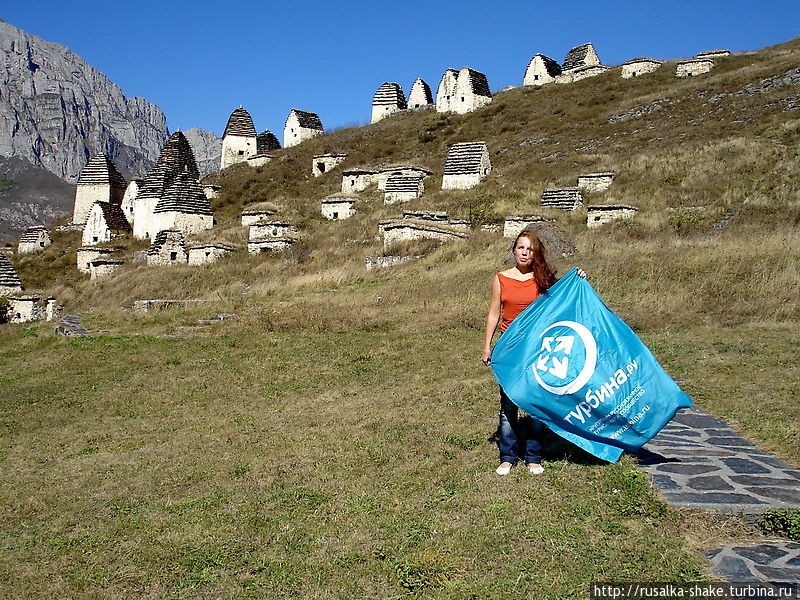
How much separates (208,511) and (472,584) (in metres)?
2.47

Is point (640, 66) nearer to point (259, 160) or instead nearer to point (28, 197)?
point (259, 160)

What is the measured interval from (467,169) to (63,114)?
137 meters

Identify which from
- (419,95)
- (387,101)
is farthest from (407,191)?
(419,95)

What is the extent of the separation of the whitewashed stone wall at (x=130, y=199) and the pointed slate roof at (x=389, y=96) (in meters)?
29.8

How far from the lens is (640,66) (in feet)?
160

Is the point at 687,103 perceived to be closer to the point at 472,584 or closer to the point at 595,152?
the point at 595,152

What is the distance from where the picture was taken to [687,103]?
34.5 m

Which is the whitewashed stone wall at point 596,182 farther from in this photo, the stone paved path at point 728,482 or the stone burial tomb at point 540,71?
the stone burial tomb at point 540,71

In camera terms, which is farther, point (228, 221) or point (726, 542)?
point (228, 221)

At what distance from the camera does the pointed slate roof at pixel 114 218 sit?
36.7m

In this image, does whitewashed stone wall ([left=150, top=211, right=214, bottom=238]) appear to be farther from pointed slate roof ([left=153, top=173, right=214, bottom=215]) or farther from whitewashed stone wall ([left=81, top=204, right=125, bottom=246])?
whitewashed stone wall ([left=81, top=204, right=125, bottom=246])

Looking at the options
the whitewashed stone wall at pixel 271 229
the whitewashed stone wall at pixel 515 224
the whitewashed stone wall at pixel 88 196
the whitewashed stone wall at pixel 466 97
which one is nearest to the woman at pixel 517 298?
the whitewashed stone wall at pixel 515 224

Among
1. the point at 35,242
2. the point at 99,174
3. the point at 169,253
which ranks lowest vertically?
the point at 169,253

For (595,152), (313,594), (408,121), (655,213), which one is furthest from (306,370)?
(408,121)
